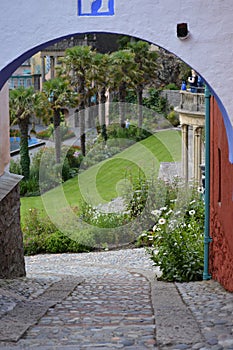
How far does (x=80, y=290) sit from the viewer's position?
9.26 meters

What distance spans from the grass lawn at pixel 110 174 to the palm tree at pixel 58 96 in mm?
2197

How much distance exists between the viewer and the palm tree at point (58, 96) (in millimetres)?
31147

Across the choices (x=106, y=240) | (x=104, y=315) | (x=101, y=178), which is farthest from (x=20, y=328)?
(x=101, y=178)

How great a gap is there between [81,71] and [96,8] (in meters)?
26.4

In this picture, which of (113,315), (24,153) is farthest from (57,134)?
(113,315)

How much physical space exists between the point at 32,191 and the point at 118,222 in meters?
11.0

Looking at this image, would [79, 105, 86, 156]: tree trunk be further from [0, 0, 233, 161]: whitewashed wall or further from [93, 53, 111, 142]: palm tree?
[0, 0, 233, 161]: whitewashed wall

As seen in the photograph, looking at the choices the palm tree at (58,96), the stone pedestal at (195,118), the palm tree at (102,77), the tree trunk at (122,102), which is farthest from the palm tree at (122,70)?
the stone pedestal at (195,118)

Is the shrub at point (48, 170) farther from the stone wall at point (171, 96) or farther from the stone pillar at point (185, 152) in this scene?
the stone wall at point (171, 96)

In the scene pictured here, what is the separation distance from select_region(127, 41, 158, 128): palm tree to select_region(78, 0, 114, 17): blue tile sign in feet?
95.8

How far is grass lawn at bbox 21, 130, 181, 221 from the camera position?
85.7 ft

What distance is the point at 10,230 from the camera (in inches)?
411

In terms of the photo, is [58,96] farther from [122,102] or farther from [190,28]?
[190,28]

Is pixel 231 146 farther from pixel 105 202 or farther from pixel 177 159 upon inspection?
pixel 177 159
